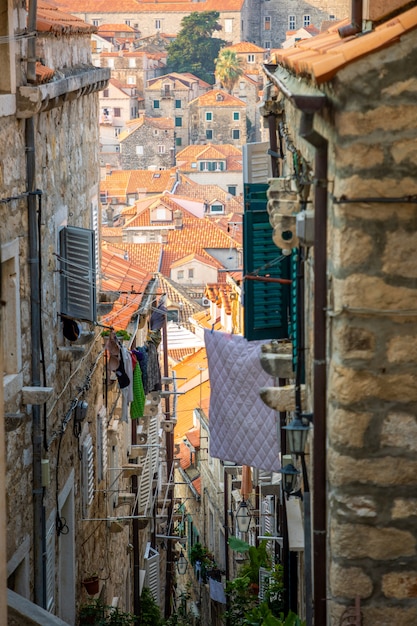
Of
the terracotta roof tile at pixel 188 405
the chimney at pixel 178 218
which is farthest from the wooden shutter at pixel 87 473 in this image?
the chimney at pixel 178 218

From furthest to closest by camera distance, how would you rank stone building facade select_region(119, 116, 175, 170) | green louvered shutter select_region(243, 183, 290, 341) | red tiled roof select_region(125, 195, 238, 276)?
stone building facade select_region(119, 116, 175, 170)
red tiled roof select_region(125, 195, 238, 276)
green louvered shutter select_region(243, 183, 290, 341)

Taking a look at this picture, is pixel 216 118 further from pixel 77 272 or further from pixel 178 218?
pixel 77 272

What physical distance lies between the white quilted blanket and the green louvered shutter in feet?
2.69

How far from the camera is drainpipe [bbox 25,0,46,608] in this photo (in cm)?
1111

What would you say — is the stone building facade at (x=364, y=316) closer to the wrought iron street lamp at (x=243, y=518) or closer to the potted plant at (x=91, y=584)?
the potted plant at (x=91, y=584)

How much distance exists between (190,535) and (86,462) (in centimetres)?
2701

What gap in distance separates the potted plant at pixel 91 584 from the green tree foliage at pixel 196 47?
384 ft

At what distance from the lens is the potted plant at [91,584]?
14.8 meters

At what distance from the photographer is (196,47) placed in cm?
13200

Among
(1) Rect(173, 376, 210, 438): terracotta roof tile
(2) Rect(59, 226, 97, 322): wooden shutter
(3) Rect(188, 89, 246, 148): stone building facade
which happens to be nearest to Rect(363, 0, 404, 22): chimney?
(2) Rect(59, 226, 97, 322): wooden shutter

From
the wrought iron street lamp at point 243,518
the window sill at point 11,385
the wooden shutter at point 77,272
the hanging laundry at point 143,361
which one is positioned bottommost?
the wrought iron street lamp at point 243,518

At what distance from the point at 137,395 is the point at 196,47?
383ft

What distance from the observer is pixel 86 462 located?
15062 mm

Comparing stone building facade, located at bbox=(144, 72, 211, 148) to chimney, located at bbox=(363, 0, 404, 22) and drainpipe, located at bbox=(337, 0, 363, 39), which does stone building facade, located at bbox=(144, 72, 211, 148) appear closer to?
drainpipe, located at bbox=(337, 0, 363, 39)
